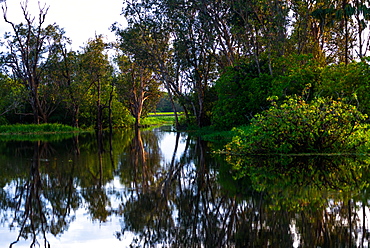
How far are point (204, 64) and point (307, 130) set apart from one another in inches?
1017

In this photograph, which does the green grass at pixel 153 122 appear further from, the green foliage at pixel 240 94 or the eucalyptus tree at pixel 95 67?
the green foliage at pixel 240 94

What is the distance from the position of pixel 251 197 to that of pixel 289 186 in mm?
1466

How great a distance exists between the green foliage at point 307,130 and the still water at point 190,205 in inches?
62.5

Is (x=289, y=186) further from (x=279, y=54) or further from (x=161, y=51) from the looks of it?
(x=161, y=51)

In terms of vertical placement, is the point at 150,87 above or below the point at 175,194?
above

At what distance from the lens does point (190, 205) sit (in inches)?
312

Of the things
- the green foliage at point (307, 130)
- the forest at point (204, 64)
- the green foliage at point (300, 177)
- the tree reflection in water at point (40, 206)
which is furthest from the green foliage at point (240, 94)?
the tree reflection in water at point (40, 206)

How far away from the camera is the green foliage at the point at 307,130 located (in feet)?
48.1

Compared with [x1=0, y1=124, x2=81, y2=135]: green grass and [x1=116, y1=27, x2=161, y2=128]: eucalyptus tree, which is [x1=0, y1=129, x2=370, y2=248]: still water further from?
[x1=116, y1=27, x2=161, y2=128]: eucalyptus tree

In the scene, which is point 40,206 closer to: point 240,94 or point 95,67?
point 240,94

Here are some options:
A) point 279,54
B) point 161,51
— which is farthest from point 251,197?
point 161,51

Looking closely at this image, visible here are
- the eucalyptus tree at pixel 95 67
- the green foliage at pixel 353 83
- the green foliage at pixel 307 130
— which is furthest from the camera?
the eucalyptus tree at pixel 95 67

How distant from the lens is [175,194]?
9016 mm

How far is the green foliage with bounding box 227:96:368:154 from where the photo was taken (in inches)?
577
